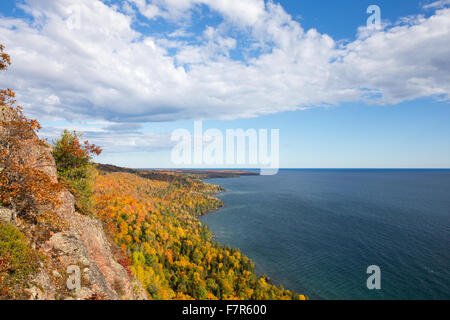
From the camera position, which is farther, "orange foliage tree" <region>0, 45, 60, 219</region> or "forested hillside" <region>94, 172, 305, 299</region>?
"forested hillside" <region>94, 172, 305, 299</region>

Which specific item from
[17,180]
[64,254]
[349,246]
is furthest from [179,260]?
[17,180]

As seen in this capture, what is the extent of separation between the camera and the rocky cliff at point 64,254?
12.5 metres

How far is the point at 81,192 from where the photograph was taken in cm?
2431

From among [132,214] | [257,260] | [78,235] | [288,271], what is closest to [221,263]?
[257,260]

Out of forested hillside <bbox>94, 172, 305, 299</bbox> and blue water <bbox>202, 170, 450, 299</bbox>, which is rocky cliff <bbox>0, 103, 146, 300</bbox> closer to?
forested hillside <bbox>94, 172, 305, 299</bbox>

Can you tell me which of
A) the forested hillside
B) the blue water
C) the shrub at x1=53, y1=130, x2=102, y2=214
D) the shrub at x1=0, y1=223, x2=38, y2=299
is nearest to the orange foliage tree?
the shrub at x1=0, y1=223, x2=38, y2=299

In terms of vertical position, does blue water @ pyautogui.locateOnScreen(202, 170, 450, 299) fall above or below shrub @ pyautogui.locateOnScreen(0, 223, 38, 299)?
below

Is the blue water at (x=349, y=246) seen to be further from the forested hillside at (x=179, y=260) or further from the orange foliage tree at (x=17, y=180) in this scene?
the orange foliage tree at (x=17, y=180)

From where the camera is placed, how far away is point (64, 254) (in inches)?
580

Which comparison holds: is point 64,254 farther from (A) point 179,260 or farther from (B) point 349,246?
(B) point 349,246

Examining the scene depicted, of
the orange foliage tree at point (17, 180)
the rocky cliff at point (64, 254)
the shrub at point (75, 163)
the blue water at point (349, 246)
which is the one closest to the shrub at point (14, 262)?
the rocky cliff at point (64, 254)

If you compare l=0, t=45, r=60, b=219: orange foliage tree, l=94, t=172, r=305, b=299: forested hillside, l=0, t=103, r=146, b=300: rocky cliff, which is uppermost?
l=0, t=45, r=60, b=219: orange foliage tree

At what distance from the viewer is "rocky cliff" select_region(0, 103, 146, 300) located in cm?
1248
